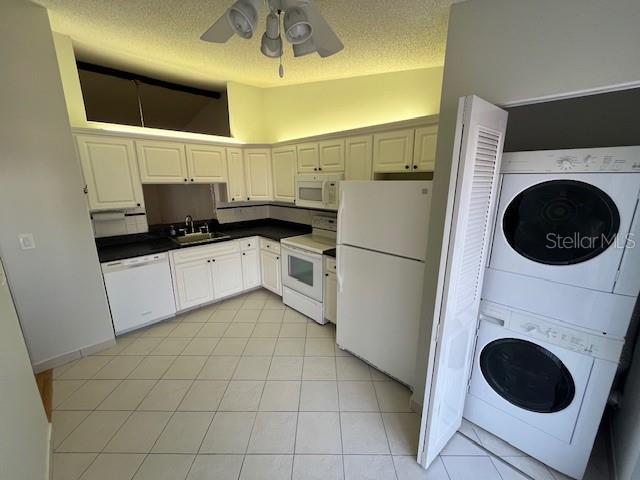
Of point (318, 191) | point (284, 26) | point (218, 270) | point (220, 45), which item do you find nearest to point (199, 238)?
point (218, 270)

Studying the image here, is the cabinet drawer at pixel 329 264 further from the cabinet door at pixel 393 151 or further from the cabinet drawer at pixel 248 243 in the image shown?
the cabinet drawer at pixel 248 243

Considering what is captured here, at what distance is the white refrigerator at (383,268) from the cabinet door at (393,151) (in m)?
0.60

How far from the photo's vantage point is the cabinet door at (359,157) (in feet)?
8.34

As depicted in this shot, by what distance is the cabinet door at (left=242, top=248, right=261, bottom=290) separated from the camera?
3492mm

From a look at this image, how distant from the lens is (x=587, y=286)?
1.23 meters

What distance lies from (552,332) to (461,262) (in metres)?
0.66

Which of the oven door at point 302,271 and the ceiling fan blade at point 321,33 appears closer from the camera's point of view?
the ceiling fan blade at point 321,33

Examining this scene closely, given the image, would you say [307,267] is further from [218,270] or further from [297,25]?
[297,25]

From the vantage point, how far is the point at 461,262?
1.23 metres

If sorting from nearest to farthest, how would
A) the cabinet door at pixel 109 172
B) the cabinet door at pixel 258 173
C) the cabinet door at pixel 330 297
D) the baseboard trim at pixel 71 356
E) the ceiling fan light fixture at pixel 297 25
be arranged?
the ceiling fan light fixture at pixel 297 25 < the baseboard trim at pixel 71 356 < the cabinet door at pixel 109 172 < the cabinet door at pixel 330 297 < the cabinet door at pixel 258 173

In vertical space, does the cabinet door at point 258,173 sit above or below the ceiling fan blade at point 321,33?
below

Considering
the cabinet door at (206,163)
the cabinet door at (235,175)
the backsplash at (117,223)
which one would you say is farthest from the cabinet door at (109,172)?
the cabinet door at (235,175)

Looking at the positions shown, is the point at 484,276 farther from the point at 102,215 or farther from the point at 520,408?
the point at 102,215

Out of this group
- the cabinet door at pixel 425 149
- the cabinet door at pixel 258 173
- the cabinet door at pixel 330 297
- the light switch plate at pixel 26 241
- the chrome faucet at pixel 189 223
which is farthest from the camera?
the cabinet door at pixel 258 173
